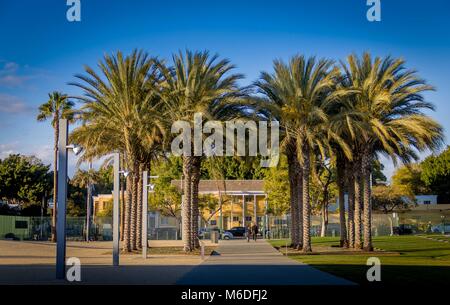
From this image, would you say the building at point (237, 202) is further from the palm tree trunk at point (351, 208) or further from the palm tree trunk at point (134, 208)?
the palm tree trunk at point (134, 208)

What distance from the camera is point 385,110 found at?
109 ft

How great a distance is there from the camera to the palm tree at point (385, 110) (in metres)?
32.1

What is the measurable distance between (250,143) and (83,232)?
31.0 meters

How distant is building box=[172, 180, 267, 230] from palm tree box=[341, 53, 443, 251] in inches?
1701

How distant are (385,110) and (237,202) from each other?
51318mm

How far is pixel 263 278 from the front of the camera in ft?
60.0

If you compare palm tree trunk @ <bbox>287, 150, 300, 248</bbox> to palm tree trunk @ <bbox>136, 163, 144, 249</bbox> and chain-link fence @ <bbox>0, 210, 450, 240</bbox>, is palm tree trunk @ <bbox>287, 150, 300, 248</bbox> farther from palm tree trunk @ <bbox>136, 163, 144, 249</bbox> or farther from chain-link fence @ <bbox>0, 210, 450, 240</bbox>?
chain-link fence @ <bbox>0, 210, 450, 240</bbox>

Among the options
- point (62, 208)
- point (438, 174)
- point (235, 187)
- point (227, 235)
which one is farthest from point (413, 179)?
point (62, 208)

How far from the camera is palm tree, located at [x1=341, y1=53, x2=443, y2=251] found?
1262 inches

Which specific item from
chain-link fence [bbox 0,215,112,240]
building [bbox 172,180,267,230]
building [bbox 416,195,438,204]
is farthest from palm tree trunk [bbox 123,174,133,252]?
building [bbox 416,195,438,204]

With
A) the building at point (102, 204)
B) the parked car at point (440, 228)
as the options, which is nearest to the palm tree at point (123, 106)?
the parked car at point (440, 228)

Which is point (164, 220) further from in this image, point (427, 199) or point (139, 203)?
point (139, 203)
